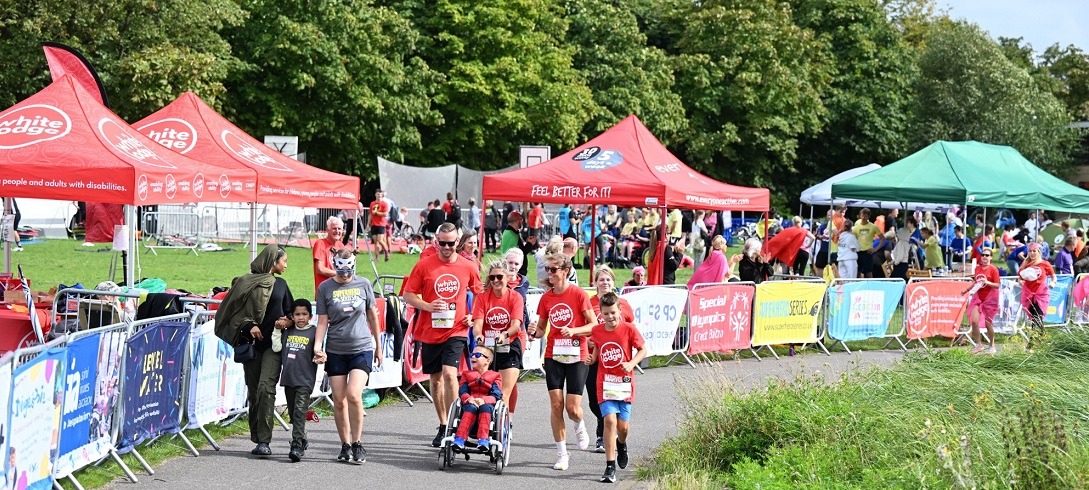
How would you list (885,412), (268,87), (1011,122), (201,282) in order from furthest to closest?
(1011,122)
(268,87)
(201,282)
(885,412)

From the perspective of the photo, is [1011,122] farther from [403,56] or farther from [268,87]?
[268,87]

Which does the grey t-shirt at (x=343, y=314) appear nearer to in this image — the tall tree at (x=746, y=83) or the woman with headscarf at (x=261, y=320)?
the woman with headscarf at (x=261, y=320)

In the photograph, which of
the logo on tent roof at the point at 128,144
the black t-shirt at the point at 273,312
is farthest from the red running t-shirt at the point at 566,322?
the logo on tent roof at the point at 128,144

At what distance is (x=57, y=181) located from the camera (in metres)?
12.2

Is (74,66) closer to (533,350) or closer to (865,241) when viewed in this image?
(533,350)

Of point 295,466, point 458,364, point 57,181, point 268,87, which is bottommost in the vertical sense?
point 295,466

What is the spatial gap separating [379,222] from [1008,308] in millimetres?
15316

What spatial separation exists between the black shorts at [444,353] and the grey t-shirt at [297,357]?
1.24 metres

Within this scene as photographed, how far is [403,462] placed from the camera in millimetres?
10375

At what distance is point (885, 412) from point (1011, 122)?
170ft

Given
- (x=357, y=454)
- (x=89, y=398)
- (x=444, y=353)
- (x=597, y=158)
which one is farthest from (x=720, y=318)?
(x=89, y=398)

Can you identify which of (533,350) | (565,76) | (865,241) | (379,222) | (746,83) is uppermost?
(746,83)

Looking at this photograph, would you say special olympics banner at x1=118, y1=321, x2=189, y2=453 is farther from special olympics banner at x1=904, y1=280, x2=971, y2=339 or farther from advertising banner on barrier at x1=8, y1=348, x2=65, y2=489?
special olympics banner at x1=904, y1=280, x2=971, y2=339

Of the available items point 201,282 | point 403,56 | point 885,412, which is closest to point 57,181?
point 885,412
